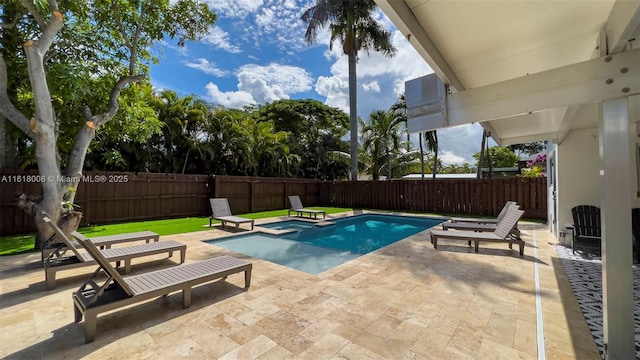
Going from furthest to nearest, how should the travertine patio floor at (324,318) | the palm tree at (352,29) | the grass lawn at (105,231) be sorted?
the palm tree at (352,29) → the grass lawn at (105,231) → the travertine patio floor at (324,318)

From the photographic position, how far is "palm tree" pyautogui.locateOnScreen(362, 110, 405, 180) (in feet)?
63.8

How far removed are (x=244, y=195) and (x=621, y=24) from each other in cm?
1399

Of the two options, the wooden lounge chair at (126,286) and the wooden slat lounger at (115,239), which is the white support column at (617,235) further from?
the wooden slat lounger at (115,239)

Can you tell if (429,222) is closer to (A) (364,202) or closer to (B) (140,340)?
(A) (364,202)

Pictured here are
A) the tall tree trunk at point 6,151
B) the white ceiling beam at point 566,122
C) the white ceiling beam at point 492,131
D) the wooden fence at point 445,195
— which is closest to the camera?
the white ceiling beam at point 566,122

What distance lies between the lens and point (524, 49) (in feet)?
10.9

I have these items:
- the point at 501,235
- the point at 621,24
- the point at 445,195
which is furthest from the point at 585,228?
the point at 445,195

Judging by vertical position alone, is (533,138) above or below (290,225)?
above

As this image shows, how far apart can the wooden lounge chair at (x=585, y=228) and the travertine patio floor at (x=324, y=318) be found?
6.65 ft

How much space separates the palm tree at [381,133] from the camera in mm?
19453

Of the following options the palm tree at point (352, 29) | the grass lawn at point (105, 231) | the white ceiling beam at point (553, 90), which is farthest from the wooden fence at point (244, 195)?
the white ceiling beam at point (553, 90)

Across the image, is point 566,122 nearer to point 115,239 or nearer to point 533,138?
point 533,138

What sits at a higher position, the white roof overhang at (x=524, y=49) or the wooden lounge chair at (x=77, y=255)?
the white roof overhang at (x=524, y=49)

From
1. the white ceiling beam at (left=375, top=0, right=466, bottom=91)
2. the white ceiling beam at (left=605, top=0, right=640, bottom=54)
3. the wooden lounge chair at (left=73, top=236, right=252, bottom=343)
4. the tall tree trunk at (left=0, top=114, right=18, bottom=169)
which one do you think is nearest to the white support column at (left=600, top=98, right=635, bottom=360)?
the white ceiling beam at (left=605, top=0, right=640, bottom=54)
